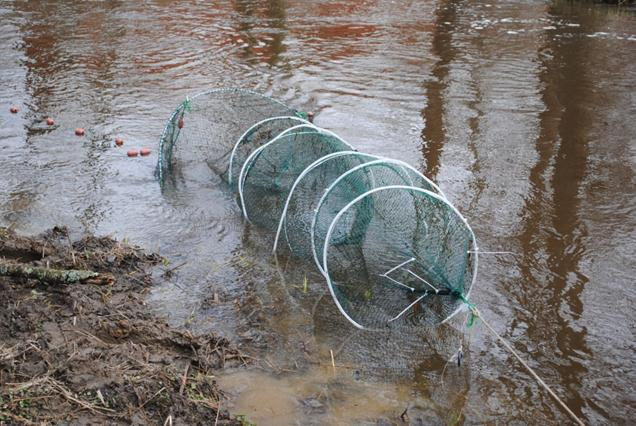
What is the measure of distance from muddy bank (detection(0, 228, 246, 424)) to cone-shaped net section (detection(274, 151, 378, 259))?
1.29m

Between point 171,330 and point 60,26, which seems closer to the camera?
point 171,330

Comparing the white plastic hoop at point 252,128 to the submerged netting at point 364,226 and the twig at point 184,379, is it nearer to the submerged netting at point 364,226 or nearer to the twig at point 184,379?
the submerged netting at point 364,226

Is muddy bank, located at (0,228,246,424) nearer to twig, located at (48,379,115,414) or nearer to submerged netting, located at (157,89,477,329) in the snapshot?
twig, located at (48,379,115,414)

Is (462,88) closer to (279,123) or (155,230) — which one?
(279,123)

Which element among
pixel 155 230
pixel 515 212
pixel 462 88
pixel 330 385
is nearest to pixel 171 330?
pixel 330 385

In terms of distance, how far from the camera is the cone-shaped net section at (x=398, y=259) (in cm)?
491

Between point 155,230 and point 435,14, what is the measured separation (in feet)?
40.2

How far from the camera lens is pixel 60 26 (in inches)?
595

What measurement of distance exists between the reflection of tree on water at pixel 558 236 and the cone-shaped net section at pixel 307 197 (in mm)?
1742

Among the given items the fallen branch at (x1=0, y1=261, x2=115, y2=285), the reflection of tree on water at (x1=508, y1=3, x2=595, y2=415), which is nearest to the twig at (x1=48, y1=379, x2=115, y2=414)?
the fallen branch at (x1=0, y1=261, x2=115, y2=285)

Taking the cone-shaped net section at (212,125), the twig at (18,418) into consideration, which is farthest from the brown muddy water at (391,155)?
the twig at (18,418)

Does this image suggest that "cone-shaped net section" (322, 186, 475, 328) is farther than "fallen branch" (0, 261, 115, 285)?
No

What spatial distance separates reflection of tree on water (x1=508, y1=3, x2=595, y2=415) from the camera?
500cm

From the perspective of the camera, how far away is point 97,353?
441 centimetres
